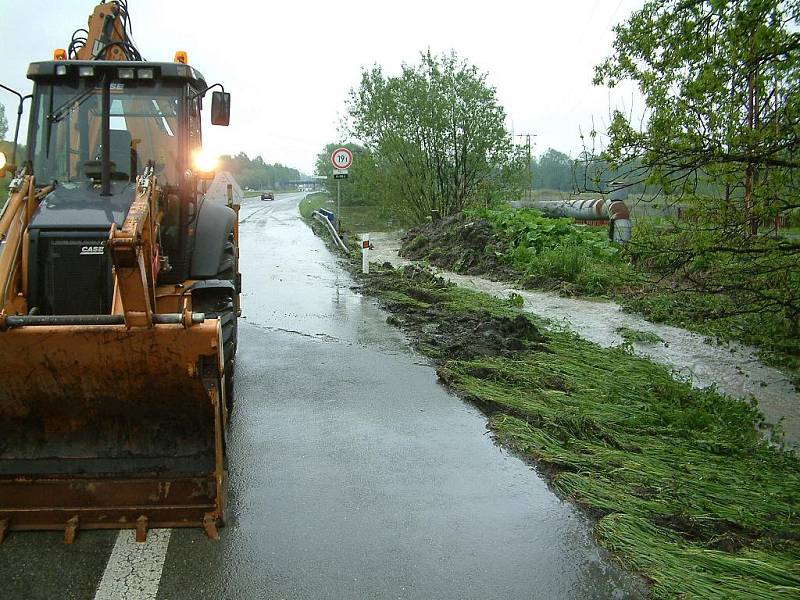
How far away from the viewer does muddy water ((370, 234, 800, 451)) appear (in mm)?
7941

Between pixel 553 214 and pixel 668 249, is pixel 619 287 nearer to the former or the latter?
pixel 668 249

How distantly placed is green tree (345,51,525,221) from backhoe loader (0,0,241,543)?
21038 mm

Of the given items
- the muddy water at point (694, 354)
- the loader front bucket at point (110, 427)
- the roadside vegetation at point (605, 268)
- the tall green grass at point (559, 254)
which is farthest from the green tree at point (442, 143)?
the loader front bucket at point (110, 427)

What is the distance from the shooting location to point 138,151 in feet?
22.1

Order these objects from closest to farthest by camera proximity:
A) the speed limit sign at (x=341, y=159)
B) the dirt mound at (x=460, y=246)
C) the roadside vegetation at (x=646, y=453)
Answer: the roadside vegetation at (x=646, y=453) < the dirt mound at (x=460, y=246) < the speed limit sign at (x=341, y=159)

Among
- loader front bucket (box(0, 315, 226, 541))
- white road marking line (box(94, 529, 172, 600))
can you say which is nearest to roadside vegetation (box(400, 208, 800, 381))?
loader front bucket (box(0, 315, 226, 541))

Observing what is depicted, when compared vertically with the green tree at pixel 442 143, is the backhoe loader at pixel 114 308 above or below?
below

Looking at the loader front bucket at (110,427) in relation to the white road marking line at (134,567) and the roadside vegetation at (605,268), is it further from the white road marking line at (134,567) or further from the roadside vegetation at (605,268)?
the roadside vegetation at (605,268)

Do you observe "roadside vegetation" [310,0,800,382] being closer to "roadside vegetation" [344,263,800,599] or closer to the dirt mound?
"roadside vegetation" [344,263,800,599]

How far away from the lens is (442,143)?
28.3 metres

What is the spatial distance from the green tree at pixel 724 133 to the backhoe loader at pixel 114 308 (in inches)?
163

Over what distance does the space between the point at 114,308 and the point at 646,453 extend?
4.35 m

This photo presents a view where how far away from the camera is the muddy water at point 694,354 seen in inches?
313

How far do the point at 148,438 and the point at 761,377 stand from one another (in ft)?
24.3
